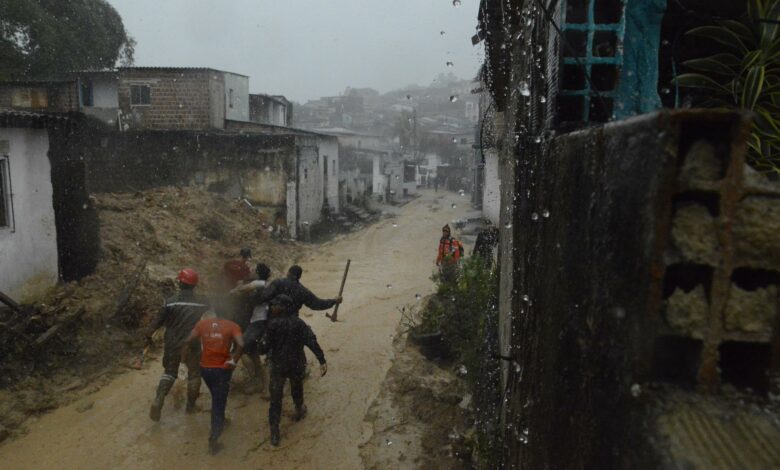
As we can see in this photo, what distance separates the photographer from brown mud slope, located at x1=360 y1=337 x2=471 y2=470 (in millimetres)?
5664

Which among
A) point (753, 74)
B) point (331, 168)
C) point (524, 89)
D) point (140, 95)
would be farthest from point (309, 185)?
point (753, 74)

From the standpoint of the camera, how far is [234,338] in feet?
19.4

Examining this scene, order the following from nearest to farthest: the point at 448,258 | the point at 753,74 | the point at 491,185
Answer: the point at 753,74
the point at 448,258
the point at 491,185

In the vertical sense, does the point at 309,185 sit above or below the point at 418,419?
above

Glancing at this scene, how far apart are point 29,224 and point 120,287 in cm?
189

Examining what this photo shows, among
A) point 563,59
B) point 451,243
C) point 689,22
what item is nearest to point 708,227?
point 563,59

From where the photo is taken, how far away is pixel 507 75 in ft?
21.8

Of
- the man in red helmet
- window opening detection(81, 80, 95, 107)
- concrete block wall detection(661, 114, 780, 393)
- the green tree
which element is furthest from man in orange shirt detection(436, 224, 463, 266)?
the green tree

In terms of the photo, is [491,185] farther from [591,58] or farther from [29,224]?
[591,58]

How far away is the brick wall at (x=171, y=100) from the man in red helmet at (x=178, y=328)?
17.4 meters

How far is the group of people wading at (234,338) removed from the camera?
5.82 meters

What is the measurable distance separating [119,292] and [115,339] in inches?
54.8

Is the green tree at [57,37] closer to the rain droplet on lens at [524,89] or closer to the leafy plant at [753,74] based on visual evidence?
the rain droplet on lens at [524,89]

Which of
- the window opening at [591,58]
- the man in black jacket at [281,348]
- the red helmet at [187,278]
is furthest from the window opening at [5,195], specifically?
the window opening at [591,58]
